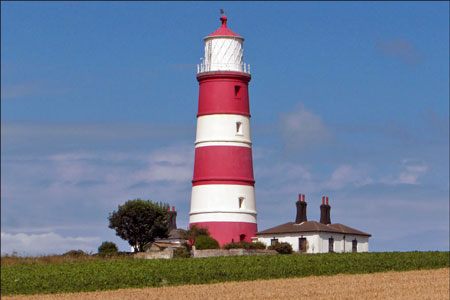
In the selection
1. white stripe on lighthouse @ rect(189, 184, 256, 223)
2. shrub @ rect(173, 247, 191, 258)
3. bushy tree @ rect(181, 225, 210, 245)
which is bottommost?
shrub @ rect(173, 247, 191, 258)

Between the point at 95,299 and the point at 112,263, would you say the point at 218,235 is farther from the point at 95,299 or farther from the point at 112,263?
the point at 95,299

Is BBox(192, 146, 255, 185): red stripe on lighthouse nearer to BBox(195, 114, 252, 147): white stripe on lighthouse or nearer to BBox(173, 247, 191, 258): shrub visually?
BBox(195, 114, 252, 147): white stripe on lighthouse

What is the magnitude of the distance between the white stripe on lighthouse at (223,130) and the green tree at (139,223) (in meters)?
5.72

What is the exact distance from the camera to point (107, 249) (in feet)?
210

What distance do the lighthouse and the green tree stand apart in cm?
318

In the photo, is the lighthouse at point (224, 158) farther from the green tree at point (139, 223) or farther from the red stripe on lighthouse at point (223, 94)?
the green tree at point (139, 223)

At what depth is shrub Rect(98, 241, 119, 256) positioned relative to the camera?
2351 inches

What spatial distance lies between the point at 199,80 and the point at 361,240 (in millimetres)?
14884

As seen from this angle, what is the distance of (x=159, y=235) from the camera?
214 feet

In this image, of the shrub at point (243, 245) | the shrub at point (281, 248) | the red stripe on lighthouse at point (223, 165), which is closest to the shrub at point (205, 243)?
the shrub at point (243, 245)

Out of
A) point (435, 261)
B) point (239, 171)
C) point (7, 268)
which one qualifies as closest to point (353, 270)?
point (435, 261)

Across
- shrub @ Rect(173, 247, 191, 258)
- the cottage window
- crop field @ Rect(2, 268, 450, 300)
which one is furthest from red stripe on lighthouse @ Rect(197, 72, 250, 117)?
crop field @ Rect(2, 268, 450, 300)

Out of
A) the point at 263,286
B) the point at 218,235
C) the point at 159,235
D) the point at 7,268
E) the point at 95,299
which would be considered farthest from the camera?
the point at 159,235

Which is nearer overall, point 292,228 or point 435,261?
point 435,261
